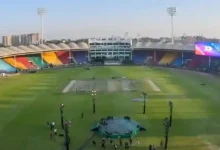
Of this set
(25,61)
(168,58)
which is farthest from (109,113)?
(168,58)

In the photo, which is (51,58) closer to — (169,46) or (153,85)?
(169,46)

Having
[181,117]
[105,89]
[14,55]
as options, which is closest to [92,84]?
[105,89]

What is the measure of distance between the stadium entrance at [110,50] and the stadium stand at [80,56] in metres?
2.68

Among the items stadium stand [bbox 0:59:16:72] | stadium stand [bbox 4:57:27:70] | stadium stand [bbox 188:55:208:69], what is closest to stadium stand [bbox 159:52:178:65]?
stadium stand [bbox 188:55:208:69]

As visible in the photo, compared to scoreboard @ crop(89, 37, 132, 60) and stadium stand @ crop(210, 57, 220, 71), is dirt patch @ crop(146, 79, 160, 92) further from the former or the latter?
scoreboard @ crop(89, 37, 132, 60)

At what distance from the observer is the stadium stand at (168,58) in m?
145

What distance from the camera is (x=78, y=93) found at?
70188 mm

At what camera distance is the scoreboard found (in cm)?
15938

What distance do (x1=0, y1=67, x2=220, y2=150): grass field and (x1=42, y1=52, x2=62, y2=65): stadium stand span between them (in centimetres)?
6816

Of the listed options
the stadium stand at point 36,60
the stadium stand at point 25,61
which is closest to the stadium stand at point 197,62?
the stadium stand at point 36,60

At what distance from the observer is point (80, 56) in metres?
159

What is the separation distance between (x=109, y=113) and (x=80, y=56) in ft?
357

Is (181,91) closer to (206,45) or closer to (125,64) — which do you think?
(206,45)

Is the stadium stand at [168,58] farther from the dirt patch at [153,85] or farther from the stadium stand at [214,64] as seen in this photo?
the dirt patch at [153,85]
